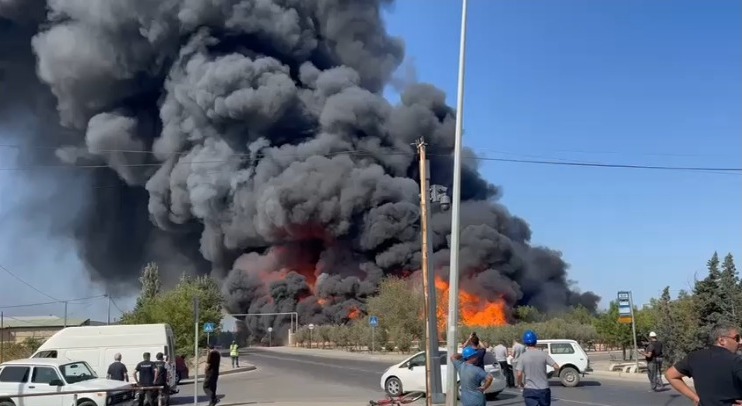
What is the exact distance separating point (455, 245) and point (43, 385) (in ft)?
28.2

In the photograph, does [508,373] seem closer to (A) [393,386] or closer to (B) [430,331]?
(A) [393,386]

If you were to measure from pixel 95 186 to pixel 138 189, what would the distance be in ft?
15.1

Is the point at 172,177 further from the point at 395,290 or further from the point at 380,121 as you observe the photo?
the point at 395,290

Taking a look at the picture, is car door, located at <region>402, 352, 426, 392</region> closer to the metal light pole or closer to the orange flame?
the metal light pole

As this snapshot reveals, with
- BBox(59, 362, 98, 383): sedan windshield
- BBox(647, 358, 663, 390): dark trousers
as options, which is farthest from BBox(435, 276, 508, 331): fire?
BBox(59, 362, 98, 383): sedan windshield

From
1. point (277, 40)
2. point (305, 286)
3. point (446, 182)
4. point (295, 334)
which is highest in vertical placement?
point (277, 40)

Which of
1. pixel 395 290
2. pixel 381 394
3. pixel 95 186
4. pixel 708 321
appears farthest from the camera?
pixel 95 186

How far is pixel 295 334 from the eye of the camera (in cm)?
6662

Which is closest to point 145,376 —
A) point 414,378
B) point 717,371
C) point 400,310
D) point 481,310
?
point 414,378

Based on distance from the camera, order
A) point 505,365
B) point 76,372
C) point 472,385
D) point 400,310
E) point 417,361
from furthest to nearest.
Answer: point 400,310
point 505,365
point 417,361
point 76,372
point 472,385

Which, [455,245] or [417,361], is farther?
[417,361]

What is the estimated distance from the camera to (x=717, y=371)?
16.1ft

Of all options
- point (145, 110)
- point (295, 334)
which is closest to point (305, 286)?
point (295, 334)

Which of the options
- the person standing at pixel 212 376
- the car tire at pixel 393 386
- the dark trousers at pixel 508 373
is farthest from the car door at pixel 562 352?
the person standing at pixel 212 376
